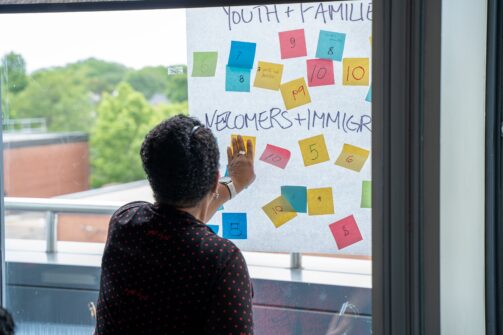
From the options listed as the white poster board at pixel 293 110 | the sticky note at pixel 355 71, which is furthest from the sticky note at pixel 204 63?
the sticky note at pixel 355 71

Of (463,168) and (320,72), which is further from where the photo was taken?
(320,72)

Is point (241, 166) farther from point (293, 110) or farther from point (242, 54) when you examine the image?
point (242, 54)

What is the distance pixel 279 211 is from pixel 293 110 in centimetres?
32

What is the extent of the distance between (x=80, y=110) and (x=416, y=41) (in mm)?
4352

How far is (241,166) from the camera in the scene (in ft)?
6.27

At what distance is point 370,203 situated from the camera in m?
1.81

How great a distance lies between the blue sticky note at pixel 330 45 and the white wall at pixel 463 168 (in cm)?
36

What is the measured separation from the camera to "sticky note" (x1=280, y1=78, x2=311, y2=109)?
1.85 metres

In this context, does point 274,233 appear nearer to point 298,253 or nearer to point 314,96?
point 298,253

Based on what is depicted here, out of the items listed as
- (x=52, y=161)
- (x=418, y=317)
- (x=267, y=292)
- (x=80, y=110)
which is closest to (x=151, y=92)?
(x=52, y=161)

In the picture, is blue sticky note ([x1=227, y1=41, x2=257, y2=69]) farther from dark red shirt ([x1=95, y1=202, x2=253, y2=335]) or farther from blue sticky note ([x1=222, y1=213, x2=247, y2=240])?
dark red shirt ([x1=95, y1=202, x2=253, y2=335])

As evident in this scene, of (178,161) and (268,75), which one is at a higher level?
(268,75)

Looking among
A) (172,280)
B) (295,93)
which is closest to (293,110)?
(295,93)

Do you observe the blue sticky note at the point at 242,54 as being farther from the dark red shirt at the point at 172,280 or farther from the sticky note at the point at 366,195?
the dark red shirt at the point at 172,280
